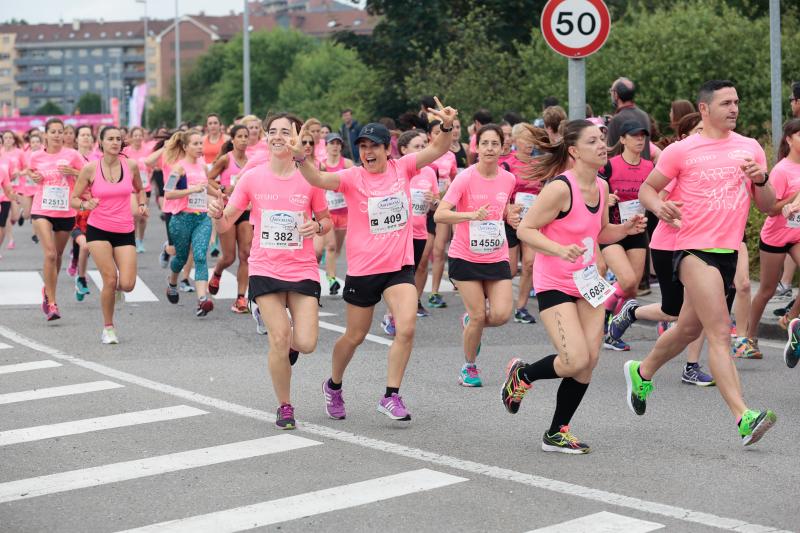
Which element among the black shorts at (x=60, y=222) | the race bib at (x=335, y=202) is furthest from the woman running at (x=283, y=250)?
the race bib at (x=335, y=202)

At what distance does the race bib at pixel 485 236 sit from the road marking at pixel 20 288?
662 cm

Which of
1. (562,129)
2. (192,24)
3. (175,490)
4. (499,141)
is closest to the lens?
(175,490)

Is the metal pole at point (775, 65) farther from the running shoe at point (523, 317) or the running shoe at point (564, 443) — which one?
the running shoe at point (564, 443)

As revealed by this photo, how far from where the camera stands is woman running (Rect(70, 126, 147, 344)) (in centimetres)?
1183

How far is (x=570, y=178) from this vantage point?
740 cm

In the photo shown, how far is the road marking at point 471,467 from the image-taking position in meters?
5.89

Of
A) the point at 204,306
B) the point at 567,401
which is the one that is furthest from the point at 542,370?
the point at 204,306

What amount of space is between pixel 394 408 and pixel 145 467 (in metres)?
1.66

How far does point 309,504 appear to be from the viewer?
625cm

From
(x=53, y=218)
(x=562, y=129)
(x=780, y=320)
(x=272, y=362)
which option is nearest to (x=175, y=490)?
(x=272, y=362)

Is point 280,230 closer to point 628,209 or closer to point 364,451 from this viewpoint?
point 364,451

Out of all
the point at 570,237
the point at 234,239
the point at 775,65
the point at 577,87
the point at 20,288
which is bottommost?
the point at 20,288

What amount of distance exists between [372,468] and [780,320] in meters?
5.42

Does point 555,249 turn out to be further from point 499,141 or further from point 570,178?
point 499,141
